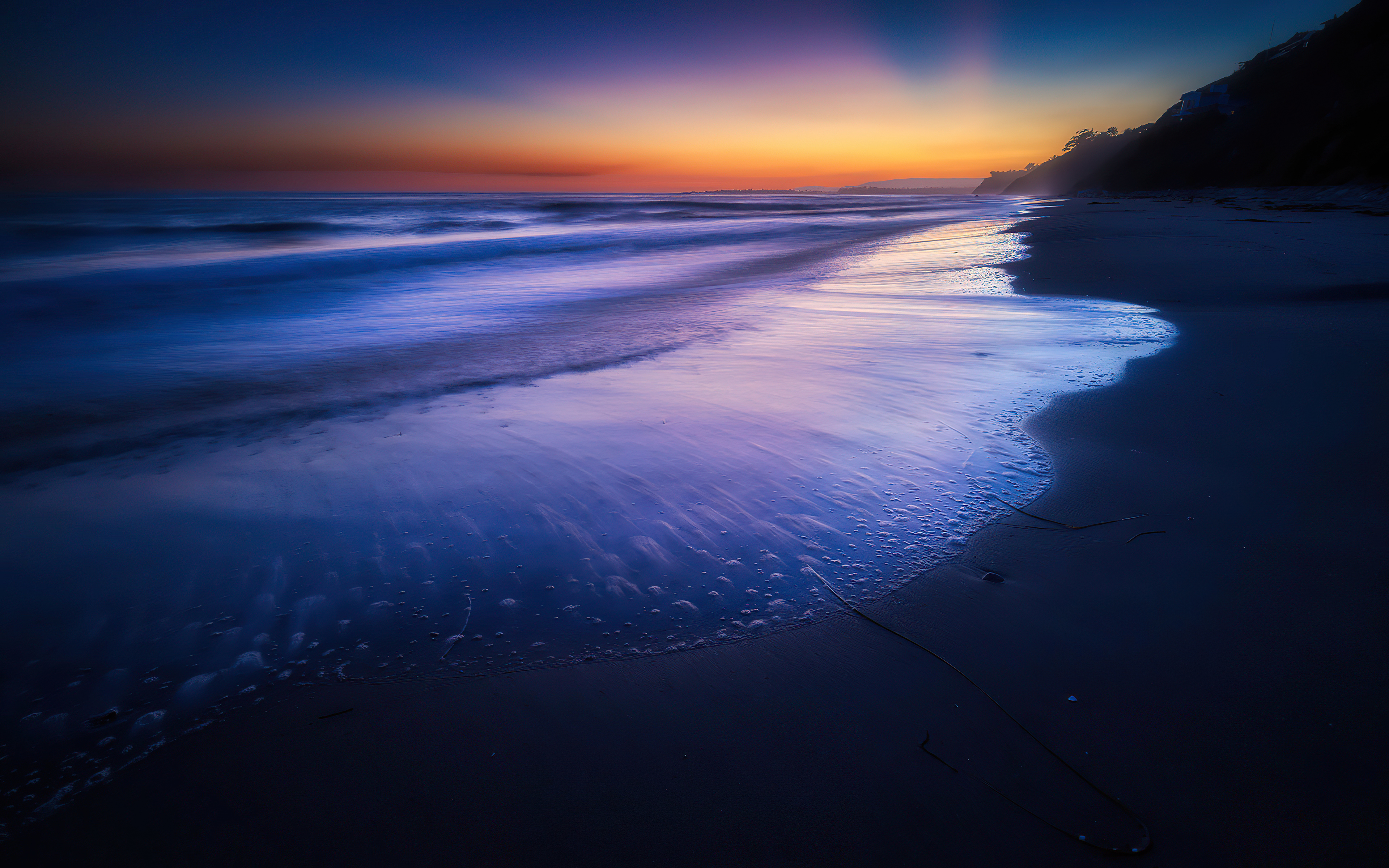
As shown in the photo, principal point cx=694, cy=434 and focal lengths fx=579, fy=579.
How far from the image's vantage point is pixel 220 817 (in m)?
1.38

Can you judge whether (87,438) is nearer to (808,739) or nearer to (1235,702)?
(808,739)

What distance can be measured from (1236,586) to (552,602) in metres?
2.35

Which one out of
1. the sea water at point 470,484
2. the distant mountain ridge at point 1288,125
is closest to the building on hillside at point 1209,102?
the distant mountain ridge at point 1288,125

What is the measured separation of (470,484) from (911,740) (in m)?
2.33

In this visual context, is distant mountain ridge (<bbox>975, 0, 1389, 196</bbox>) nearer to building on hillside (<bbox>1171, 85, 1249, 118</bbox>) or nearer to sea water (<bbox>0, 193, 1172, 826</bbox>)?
building on hillside (<bbox>1171, 85, 1249, 118</bbox>)

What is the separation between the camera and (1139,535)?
2.27m

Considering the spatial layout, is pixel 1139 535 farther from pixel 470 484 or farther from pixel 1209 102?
→ pixel 1209 102

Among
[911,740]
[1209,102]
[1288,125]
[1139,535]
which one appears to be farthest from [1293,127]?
[911,740]

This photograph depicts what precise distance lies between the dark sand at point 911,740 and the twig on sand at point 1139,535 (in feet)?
0.10

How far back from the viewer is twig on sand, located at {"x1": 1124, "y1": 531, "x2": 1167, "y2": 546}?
7.33ft

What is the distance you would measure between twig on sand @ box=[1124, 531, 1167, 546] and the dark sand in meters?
0.03

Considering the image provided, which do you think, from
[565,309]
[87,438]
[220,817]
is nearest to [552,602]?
[220,817]

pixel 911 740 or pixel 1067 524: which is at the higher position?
pixel 1067 524

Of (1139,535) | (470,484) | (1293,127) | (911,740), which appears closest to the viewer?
(911,740)
